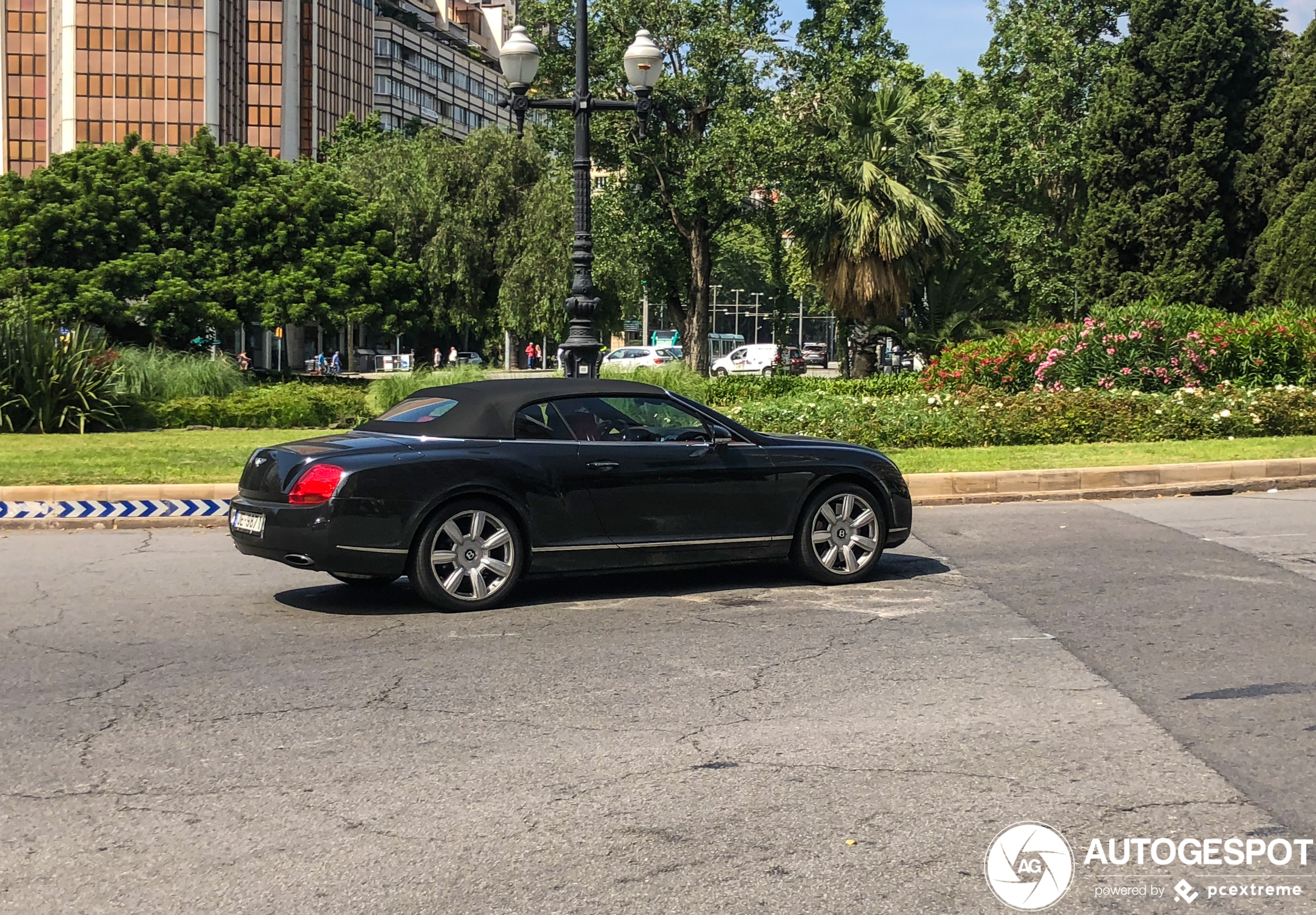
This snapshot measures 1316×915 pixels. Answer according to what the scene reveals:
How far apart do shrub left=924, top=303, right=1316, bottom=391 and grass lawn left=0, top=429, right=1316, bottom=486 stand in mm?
2872

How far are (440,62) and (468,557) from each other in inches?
4599

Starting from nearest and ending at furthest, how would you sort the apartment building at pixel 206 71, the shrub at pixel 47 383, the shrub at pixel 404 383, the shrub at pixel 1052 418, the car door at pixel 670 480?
the car door at pixel 670 480 → the shrub at pixel 1052 418 → the shrub at pixel 47 383 → the shrub at pixel 404 383 → the apartment building at pixel 206 71

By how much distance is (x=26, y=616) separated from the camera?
812cm

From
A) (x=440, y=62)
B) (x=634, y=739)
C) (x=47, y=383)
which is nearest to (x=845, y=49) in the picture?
(x=47, y=383)

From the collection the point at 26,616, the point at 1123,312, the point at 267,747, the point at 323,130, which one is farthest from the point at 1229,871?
the point at 323,130

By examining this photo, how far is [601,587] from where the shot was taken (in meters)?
9.09

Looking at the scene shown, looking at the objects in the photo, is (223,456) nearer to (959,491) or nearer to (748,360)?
(959,491)

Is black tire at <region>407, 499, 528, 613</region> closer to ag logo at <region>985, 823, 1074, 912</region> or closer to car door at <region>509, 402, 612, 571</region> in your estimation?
car door at <region>509, 402, 612, 571</region>

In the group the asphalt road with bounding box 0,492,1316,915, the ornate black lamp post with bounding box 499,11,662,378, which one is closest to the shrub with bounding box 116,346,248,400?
the ornate black lamp post with bounding box 499,11,662,378

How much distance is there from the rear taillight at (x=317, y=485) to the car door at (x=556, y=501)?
1.04 metres

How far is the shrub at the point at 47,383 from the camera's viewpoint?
19828 millimetres

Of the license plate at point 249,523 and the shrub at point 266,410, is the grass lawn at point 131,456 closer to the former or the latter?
the shrub at point 266,410

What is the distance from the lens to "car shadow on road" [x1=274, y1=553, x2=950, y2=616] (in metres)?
8.45

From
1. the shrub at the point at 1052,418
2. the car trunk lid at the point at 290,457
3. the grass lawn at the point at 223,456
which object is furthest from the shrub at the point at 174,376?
the car trunk lid at the point at 290,457
